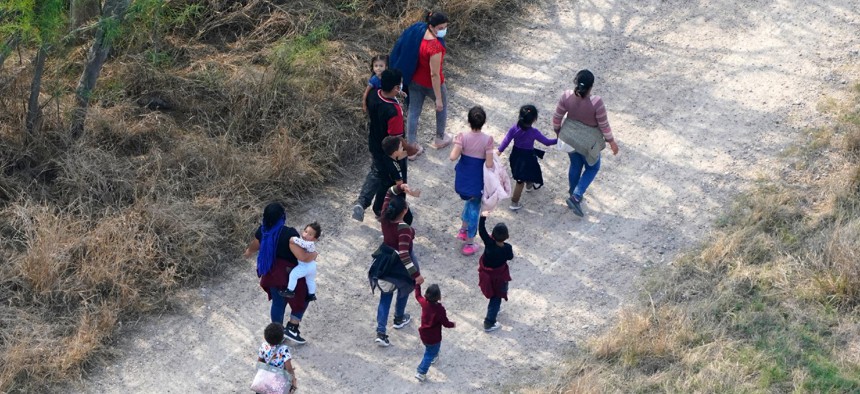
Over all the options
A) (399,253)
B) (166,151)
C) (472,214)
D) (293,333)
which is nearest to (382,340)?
(293,333)

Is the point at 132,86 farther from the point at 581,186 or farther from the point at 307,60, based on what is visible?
the point at 581,186

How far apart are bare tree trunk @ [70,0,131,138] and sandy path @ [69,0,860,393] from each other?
2.25m

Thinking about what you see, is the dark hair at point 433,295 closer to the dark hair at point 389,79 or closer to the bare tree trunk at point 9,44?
the dark hair at point 389,79

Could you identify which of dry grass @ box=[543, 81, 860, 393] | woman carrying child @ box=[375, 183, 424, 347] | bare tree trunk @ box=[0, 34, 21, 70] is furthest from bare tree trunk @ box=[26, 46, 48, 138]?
dry grass @ box=[543, 81, 860, 393]

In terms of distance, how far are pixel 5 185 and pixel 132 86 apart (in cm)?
184

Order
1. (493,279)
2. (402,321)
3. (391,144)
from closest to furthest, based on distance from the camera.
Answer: (493,279)
(402,321)
(391,144)

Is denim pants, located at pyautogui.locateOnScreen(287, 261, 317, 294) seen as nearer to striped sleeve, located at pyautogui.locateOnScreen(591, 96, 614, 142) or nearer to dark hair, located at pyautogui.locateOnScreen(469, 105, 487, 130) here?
dark hair, located at pyautogui.locateOnScreen(469, 105, 487, 130)

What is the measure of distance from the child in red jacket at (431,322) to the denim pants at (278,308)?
105 centimetres

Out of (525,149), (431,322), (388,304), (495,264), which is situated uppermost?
(525,149)

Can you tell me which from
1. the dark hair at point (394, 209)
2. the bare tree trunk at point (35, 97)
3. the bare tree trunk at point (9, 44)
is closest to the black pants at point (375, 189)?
the dark hair at point (394, 209)

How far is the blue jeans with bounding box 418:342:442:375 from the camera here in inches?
333

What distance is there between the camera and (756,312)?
8.98 meters

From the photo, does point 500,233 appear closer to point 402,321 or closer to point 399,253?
point 399,253

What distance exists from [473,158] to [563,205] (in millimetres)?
1344
